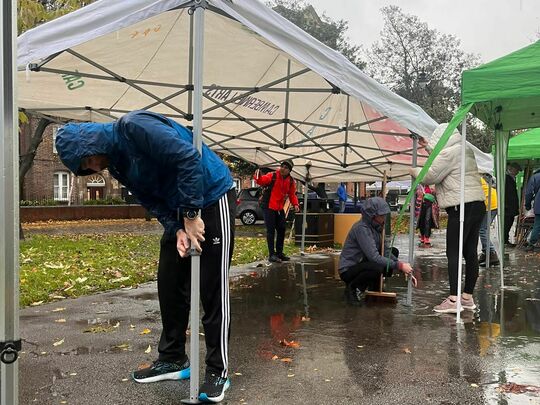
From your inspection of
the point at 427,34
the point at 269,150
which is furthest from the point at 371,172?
the point at 427,34

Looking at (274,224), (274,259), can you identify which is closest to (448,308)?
(274,259)

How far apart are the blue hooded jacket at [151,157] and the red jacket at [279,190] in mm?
7246

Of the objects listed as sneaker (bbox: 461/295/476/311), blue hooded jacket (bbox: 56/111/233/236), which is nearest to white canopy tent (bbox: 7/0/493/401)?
blue hooded jacket (bbox: 56/111/233/236)

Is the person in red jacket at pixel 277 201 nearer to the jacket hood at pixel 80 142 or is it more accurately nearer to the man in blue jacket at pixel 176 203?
the man in blue jacket at pixel 176 203

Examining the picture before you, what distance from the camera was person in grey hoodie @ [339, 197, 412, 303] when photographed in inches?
271

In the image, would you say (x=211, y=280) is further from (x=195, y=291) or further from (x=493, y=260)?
(x=493, y=260)

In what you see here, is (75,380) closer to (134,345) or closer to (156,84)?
(134,345)

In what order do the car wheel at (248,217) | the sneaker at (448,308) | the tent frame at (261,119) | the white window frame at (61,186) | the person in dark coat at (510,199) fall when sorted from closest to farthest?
the sneaker at (448,308)
the tent frame at (261,119)
the person in dark coat at (510,199)
the car wheel at (248,217)
the white window frame at (61,186)

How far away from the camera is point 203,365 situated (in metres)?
4.43

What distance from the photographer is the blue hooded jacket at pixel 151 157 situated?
325 centimetres

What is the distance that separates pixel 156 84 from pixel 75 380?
4045 millimetres

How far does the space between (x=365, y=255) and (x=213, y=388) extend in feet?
12.2

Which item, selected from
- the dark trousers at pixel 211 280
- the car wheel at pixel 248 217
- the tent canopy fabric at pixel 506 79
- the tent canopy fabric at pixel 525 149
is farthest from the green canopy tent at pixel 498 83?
the car wheel at pixel 248 217

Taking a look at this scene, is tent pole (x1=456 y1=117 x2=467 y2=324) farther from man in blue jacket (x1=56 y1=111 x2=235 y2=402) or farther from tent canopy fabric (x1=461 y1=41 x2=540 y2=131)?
man in blue jacket (x1=56 y1=111 x2=235 y2=402)
